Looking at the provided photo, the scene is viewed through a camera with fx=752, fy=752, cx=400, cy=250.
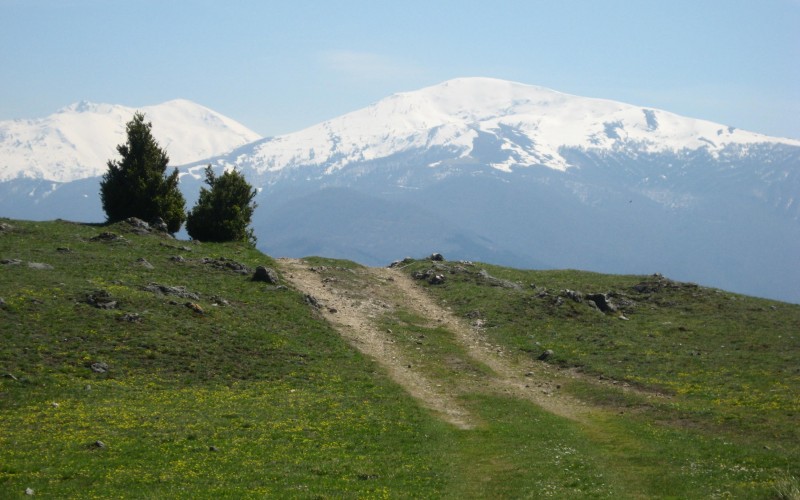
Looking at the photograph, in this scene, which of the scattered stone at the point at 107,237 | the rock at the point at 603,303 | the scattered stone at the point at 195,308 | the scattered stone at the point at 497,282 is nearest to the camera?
the scattered stone at the point at 195,308

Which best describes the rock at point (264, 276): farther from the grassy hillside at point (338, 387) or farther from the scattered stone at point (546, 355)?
the scattered stone at point (546, 355)

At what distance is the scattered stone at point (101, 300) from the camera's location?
5022 cm

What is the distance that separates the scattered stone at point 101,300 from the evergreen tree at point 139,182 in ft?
91.6

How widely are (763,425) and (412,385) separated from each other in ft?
66.4

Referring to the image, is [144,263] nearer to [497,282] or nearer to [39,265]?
[39,265]

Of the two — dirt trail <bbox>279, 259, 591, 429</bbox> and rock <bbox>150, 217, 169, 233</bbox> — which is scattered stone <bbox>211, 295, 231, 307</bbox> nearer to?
dirt trail <bbox>279, 259, 591, 429</bbox>

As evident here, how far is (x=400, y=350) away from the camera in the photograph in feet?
182

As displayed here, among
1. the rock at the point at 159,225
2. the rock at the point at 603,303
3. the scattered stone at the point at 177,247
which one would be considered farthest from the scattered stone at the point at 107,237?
the rock at the point at 603,303

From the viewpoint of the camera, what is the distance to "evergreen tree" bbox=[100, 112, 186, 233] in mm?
77500

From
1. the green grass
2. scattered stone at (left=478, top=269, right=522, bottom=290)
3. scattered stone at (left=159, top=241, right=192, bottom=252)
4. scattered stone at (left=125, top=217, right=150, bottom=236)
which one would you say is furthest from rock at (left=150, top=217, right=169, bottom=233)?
scattered stone at (left=478, top=269, right=522, bottom=290)

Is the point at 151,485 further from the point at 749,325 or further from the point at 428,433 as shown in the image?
the point at 749,325

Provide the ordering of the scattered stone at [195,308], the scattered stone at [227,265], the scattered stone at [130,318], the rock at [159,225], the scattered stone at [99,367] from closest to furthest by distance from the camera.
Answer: the scattered stone at [99,367]
the scattered stone at [130,318]
the scattered stone at [195,308]
the scattered stone at [227,265]
the rock at [159,225]

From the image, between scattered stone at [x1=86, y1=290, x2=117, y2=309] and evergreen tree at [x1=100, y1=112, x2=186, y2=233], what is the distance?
27919mm

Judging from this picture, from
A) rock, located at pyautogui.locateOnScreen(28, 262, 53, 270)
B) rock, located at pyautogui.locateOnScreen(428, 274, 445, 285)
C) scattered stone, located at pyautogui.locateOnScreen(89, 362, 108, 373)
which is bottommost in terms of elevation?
scattered stone, located at pyautogui.locateOnScreen(89, 362, 108, 373)
